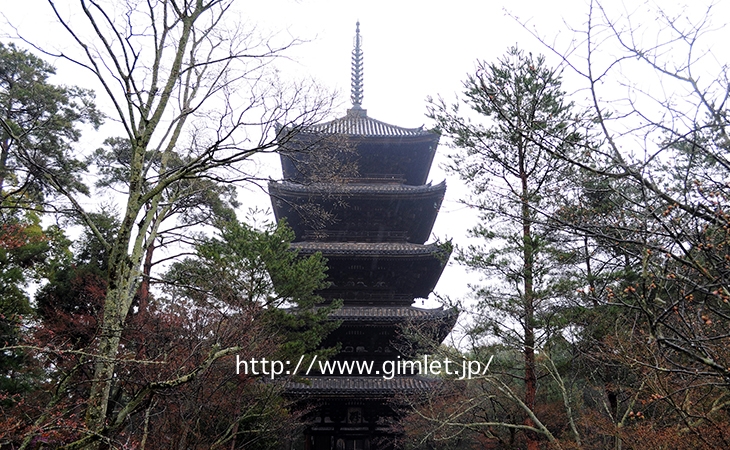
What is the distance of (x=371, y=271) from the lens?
52.8 ft

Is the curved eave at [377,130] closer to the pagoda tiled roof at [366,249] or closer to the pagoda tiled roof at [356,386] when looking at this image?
the pagoda tiled roof at [366,249]

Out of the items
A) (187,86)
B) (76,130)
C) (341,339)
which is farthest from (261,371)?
(76,130)

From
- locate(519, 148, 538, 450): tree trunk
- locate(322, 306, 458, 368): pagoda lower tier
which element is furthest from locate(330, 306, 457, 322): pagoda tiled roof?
locate(519, 148, 538, 450): tree trunk

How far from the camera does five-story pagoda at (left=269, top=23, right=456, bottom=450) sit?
1437 cm

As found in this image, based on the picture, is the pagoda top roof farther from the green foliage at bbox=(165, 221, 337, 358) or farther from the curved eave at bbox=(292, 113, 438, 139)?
the green foliage at bbox=(165, 221, 337, 358)

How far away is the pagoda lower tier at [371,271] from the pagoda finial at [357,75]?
26.2 ft

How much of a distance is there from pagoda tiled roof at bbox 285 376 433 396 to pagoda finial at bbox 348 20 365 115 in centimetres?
1135

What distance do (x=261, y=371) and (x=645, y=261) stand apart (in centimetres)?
947

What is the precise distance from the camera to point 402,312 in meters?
14.9

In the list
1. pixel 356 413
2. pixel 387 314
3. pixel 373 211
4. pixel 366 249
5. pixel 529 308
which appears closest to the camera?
pixel 529 308

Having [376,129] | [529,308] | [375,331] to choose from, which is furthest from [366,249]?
[529,308]

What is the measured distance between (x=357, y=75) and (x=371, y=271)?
443 inches

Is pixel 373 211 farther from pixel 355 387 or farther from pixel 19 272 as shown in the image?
pixel 19 272

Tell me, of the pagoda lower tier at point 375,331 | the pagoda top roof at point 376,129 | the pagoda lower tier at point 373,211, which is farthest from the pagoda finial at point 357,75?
the pagoda lower tier at point 375,331
